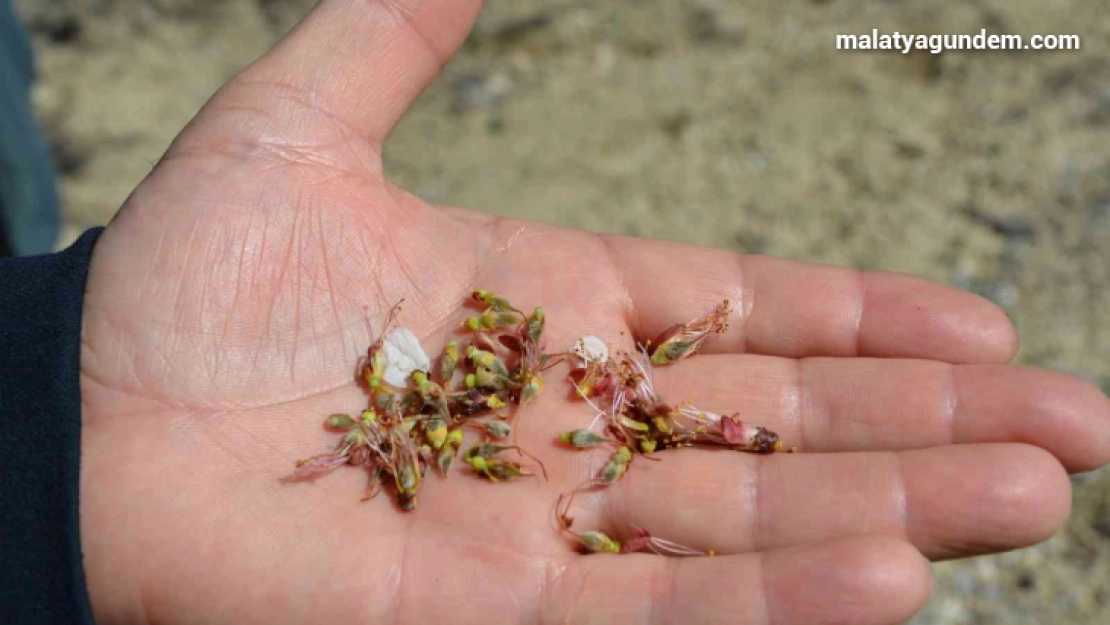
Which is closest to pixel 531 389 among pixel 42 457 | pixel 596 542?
pixel 596 542

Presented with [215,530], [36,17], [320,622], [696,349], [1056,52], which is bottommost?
[320,622]

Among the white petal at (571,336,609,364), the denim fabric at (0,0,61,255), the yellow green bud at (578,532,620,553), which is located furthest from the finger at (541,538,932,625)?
the denim fabric at (0,0,61,255)

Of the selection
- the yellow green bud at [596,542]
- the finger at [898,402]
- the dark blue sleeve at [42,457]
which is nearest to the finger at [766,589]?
the yellow green bud at [596,542]

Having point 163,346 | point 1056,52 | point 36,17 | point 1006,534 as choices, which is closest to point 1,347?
point 163,346

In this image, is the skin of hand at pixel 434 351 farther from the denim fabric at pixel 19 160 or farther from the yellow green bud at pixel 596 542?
the denim fabric at pixel 19 160

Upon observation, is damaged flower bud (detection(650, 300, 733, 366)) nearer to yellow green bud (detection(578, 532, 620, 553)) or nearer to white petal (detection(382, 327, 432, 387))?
yellow green bud (detection(578, 532, 620, 553))

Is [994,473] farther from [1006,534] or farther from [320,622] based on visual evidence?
[320,622]
